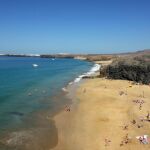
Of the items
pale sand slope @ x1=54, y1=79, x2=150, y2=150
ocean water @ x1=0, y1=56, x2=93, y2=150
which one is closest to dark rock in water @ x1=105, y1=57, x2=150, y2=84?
pale sand slope @ x1=54, y1=79, x2=150, y2=150

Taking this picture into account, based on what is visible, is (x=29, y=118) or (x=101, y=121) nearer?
(x=101, y=121)

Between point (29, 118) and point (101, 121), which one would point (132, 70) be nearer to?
point (101, 121)

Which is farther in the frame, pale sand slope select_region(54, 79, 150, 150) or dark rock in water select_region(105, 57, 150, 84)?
dark rock in water select_region(105, 57, 150, 84)

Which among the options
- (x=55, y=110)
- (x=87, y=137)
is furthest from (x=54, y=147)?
(x=55, y=110)

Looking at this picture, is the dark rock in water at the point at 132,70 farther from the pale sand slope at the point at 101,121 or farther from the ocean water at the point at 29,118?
the ocean water at the point at 29,118

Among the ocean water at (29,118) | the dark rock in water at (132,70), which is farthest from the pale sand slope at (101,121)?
the dark rock in water at (132,70)

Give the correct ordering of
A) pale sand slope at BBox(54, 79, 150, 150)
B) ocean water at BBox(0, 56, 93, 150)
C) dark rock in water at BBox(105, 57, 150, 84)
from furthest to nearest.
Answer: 1. dark rock in water at BBox(105, 57, 150, 84)
2. ocean water at BBox(0, 56, 93, 150)
3. pale sand slope at BBox(54, 79, 150, 150)

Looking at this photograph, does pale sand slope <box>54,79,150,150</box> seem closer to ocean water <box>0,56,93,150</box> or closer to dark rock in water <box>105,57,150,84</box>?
ocean water <box>0,56,93,150</box>

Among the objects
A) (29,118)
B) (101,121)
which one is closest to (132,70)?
(101,121)

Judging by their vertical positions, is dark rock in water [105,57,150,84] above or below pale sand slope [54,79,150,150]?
above
